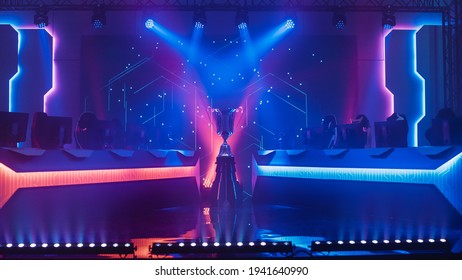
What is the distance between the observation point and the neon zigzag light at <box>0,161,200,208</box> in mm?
3344

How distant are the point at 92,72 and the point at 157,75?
1146mm

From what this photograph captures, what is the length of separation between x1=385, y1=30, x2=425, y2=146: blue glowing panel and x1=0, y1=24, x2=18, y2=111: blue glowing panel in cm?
667

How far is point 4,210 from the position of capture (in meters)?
3.36

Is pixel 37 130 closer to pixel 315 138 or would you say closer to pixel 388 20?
pixel 315 138

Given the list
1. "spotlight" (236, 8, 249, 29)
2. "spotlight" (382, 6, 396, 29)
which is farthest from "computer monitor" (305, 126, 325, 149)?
"spotlight" (382, 6, 396, 29)

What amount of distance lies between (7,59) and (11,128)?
4.73m

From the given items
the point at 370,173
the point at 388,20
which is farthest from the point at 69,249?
the point at 388,20

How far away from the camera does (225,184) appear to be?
5.43 meters

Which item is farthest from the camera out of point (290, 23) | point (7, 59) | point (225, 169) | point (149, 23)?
point (7, 59)

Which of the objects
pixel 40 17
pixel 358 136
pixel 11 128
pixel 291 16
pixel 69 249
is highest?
pixel 291 16

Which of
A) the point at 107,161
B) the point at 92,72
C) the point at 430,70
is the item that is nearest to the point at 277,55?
the point at 430,70

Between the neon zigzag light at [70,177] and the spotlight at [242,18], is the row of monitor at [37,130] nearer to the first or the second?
the neon zigzag light at [70,177]

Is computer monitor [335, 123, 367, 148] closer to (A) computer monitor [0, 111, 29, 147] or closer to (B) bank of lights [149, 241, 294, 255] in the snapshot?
(B) bank of lights [149, 241, 294, 255]
